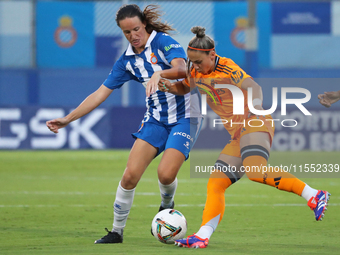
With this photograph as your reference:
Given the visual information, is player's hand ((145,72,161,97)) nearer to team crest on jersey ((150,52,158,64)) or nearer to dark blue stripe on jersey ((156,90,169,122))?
team crest on jersey ((150,52,158,64))

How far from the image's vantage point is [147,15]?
5.80m

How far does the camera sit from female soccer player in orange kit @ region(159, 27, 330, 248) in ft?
16.3

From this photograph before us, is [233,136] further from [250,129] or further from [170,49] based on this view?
[170,49]

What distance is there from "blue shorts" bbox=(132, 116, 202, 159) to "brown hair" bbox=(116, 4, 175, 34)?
919mm

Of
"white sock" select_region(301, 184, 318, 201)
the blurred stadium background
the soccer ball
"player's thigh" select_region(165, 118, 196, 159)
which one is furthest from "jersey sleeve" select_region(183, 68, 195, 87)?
the blurred stadium background

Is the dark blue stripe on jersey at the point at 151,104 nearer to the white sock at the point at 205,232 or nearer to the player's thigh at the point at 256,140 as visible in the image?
the player's thigh at the point at 256,140

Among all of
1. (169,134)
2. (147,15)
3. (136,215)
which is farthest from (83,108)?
(136,215)

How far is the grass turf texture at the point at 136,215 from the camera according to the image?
5156 mm

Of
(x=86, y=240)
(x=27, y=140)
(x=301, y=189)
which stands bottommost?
(x=27, y=140)

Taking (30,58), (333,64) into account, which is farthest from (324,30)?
(30,58)

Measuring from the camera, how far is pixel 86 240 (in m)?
5.56

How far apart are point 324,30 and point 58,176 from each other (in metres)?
13.0

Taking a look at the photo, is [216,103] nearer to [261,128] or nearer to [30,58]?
[261,128]

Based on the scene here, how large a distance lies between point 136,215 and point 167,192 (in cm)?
127
